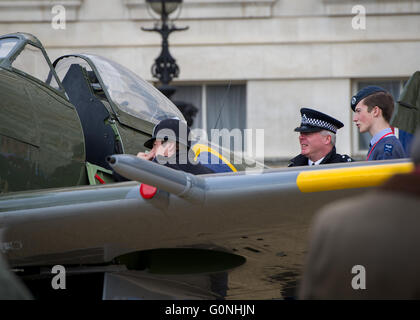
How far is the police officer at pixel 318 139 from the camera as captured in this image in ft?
17.8

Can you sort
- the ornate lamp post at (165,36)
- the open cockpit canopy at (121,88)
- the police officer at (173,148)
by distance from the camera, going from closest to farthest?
the police officer at (173,148) → the open cockpit canopy at (121,88) → the ornate lamp post at (165,36)

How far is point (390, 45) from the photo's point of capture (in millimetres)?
16469

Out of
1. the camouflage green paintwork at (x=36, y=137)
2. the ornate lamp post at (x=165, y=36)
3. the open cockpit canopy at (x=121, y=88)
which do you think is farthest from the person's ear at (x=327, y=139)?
the ornate lamp post at (x=165, y=36)

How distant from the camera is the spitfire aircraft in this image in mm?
4023

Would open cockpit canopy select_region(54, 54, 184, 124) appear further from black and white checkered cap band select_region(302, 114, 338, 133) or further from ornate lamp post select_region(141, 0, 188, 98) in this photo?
ornate lamp post select_region(141, 0, 188, 98)

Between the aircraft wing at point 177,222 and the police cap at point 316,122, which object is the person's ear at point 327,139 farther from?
the aircraft wing at point 177,222

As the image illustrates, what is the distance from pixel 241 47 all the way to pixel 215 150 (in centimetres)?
1058

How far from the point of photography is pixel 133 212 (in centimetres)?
413

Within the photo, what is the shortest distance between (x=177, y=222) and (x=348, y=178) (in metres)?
0.90

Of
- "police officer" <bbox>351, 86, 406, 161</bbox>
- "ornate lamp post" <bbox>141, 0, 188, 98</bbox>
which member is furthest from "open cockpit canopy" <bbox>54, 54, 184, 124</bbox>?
"ornate lamp post" <bbox>141, 0, 188, 98</bbox>

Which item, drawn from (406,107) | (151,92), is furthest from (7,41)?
(406,107)

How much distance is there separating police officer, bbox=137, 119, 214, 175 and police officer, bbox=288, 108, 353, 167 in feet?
3.10

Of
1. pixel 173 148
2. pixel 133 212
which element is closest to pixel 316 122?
pixel 173 148
